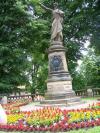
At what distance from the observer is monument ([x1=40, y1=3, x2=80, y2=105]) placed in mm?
21547

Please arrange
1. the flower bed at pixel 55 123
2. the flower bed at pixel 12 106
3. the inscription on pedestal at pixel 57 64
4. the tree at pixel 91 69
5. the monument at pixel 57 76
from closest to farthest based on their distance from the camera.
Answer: the flower bed at pixel 55 123 < the flower bed at pixel 12 106 < the monument at pixel 57 76 < the inscription on pedestal at pixel 57 64 < the tree at pixel 91 69

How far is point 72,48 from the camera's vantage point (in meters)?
36.6

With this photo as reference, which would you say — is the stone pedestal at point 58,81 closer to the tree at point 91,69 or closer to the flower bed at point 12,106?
the flower bed at point 12,106

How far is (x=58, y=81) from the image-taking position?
22172 mm

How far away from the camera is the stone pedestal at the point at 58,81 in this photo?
70.0 ft

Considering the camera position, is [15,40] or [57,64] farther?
[15,40]

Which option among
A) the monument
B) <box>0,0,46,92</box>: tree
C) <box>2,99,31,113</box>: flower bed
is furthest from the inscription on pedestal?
<box>0,0,46,92</box>: tree

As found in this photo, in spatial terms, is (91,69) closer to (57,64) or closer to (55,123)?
(57,64)

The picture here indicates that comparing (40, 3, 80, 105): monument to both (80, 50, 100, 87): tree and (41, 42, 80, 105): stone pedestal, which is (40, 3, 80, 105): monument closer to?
(41, 42, 80, 105): stone pedestal

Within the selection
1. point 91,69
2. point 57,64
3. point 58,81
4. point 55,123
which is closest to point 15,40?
point 57,64

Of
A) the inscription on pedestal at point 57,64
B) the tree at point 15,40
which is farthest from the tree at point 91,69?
the inscription on pedestal at point 57,64

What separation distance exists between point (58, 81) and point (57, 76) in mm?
422

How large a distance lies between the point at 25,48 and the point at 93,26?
8307 millimetres

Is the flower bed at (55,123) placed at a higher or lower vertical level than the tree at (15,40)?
lower
